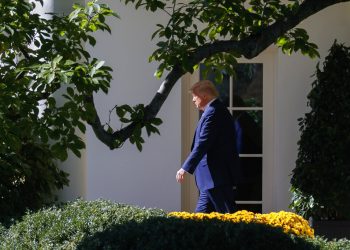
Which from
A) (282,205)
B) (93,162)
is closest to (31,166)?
(93,162)

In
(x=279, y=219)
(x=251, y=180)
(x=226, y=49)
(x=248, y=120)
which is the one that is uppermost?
(x=226, y=49)

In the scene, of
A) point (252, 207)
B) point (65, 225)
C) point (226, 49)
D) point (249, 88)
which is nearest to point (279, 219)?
point (226, 49)

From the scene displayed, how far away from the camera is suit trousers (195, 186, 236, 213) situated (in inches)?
338

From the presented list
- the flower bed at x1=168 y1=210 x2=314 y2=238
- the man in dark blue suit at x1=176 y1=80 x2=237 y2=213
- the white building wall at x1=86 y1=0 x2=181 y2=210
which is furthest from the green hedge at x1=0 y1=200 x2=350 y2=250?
the white building wall at x1=86 y1=0 x2=181 y2=210

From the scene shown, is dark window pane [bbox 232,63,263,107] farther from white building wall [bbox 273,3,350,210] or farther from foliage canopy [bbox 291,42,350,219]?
foliage canopy [bbox 291,42,350,219]

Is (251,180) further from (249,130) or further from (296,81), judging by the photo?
(296,81)

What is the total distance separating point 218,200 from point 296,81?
8.60ft

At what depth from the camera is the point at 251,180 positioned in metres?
10.9

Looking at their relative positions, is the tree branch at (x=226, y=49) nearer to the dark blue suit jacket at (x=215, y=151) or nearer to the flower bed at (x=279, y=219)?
the flower bed at (x=279, y=219)

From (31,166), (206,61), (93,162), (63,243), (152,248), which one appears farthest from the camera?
(93,162)

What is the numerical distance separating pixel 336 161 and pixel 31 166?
3288 millimetres

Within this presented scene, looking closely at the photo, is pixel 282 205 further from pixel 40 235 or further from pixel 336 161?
pixel 40 235

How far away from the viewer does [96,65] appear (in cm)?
598

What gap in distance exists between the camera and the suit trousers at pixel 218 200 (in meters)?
8.59
